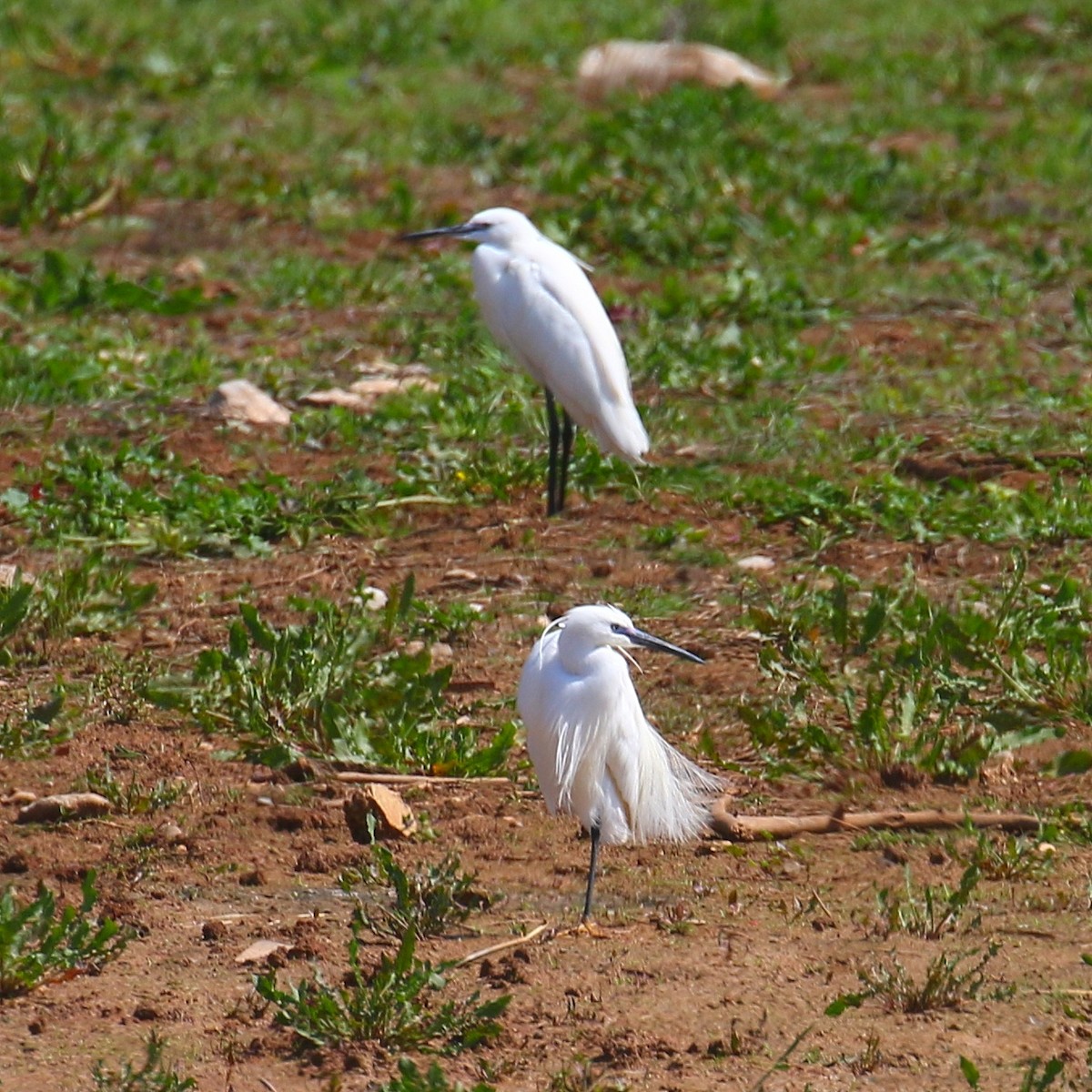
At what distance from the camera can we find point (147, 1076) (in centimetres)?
321

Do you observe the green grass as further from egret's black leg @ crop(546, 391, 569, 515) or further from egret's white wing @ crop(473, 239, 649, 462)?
egret's white wing @ crop(473, 239, 649, 462)

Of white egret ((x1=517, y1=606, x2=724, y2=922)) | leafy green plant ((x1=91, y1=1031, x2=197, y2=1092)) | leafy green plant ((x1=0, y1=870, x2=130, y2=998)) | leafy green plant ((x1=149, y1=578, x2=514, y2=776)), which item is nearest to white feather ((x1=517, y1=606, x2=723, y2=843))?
white egret ((x1=517, y1=606, x2=724, y2=922))

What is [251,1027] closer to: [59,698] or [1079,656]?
[59,698]

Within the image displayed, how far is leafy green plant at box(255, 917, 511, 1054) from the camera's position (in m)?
3.32

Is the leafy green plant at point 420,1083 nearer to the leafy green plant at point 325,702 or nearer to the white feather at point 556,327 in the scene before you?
the leafy green plant at point 325,702

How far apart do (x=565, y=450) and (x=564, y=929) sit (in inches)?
107

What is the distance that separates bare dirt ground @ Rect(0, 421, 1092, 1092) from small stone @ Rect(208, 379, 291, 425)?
154cm

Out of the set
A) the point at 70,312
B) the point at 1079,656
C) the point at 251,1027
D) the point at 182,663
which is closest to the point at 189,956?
the point at 251,1027

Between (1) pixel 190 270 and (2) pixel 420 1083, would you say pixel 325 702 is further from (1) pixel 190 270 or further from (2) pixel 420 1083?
(1) pixel 190 270

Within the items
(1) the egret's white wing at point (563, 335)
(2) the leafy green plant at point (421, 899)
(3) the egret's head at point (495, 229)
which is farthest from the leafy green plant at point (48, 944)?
(3) the egret's head at point (495, 229)

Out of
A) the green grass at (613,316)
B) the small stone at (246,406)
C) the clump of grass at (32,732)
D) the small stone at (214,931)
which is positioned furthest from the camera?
the small stone at (246,406)

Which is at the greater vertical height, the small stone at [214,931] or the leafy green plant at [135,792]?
the small stone at [214,931]

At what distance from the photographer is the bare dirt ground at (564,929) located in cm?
333

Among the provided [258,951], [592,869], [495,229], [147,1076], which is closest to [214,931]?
[258,951]
